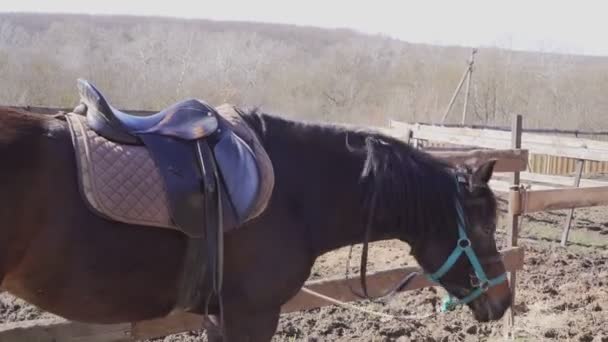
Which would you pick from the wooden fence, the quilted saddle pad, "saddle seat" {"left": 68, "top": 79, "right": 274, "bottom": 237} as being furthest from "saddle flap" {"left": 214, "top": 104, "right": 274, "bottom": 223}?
the wooden fence

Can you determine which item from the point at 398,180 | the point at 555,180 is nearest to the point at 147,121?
the point at 398,180

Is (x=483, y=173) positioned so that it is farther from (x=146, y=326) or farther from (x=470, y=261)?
(x=146, y=326)

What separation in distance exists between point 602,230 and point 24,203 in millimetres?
9676

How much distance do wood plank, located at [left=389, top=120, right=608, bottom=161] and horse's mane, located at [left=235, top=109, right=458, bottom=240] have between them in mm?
6254

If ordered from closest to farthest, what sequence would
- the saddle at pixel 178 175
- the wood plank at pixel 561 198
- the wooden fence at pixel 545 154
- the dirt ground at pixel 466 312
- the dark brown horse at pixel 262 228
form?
the dark brown horse at pixel 262 228
the saddle at pixel 178 175
the dirt ground at pixel 466 312
the wood plank at pixel 561 198
the wooden fence at pixel 545 154

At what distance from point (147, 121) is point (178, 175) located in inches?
12.8

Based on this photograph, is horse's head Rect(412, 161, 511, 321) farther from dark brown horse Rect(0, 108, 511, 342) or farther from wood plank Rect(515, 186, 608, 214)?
wood plank Rect(515, 186, 608, 214)

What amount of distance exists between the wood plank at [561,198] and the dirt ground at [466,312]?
3.34 ft

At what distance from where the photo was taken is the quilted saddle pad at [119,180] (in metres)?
2.21

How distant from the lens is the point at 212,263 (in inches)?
93.6

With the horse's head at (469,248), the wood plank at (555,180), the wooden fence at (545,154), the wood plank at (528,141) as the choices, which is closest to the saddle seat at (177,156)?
the horse's head at (469,248)

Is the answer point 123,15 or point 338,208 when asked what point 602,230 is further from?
point 123,15

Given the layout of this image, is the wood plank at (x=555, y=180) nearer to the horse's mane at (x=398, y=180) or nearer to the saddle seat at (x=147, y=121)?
the horse's mane at (x=398, y=180)

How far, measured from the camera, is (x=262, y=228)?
8.29ft
